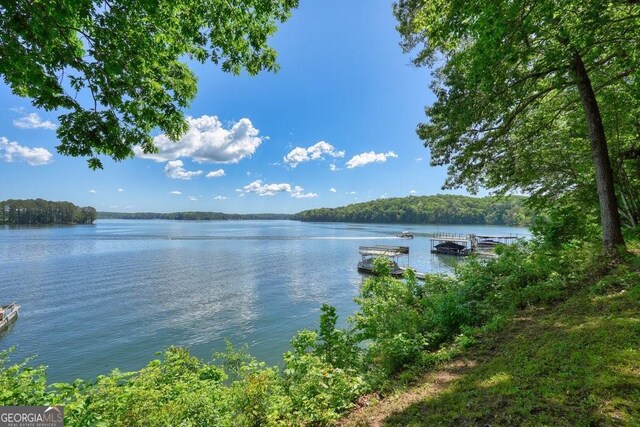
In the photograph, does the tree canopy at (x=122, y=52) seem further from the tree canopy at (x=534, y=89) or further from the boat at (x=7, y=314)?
the boat at (x=7, y=314)

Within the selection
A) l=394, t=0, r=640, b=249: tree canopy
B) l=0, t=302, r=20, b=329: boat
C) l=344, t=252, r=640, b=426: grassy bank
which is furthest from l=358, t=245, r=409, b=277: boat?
l=0, t=302, r=20, b=329: boat

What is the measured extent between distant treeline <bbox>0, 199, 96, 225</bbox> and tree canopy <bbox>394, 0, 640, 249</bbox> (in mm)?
174166

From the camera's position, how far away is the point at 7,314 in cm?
1962

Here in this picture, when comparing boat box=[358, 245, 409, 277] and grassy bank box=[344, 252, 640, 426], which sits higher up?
grassy bank box=[344, 252, 640, 426]

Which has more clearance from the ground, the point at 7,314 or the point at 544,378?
the point at 544,378

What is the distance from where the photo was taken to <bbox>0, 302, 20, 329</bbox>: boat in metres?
18.7

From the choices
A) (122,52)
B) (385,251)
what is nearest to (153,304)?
(122,52)

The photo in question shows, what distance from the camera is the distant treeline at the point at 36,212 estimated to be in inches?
5002

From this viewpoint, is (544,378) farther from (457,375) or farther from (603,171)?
(603,171)

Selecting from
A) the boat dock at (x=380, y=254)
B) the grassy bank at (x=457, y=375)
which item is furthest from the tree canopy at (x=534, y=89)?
the boat dock at (x=380, y=254)

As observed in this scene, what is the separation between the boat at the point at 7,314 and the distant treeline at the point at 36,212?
148731 millimetres

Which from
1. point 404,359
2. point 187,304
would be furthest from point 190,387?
point 187,304

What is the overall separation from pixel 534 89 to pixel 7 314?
31580mm

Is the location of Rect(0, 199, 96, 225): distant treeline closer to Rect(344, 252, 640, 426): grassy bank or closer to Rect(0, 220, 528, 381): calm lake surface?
Rect(0, 220, 528, 381): calm lake surface
